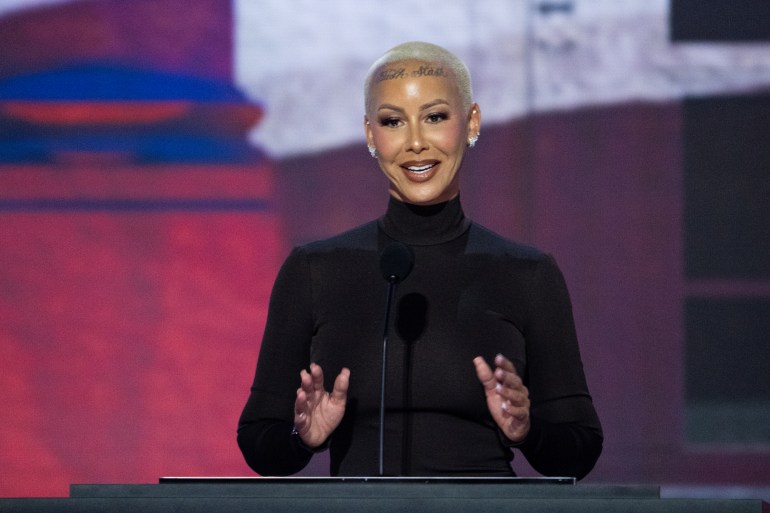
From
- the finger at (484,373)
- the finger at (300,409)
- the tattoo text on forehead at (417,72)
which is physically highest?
the tattoo text on forehead at (417,72)

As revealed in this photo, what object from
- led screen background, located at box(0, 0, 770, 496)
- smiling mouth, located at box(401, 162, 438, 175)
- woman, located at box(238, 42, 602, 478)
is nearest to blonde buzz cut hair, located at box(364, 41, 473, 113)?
woman, located at box(238, 42, 602, 478)

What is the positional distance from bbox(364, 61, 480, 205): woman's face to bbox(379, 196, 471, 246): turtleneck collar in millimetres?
18

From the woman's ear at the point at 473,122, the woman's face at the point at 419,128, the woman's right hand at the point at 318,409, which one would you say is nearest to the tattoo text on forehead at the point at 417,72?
the woman's face at the point at 419,128

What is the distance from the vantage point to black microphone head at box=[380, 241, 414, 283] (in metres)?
1.56

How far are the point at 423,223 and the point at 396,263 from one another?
12.1 inches

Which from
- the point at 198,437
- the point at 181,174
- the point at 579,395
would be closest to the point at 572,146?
the point at 181,174

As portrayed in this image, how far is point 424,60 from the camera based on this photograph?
6.05 ft

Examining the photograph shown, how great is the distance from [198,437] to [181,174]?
70cm

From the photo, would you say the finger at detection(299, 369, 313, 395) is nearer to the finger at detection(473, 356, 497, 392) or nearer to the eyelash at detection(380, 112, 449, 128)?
the finger at detection(473, 356, 497, 392)

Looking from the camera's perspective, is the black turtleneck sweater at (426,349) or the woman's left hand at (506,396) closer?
the woman's left hand at (506,396)

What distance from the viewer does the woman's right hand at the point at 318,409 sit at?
4.84ft

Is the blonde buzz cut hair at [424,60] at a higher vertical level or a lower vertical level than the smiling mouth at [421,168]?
higher

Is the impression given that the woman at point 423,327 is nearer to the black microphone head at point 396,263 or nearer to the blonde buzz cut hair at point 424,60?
the blonde buzz cut hair at point 424,60

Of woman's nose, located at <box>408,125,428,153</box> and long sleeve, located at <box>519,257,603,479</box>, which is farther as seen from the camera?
woman's nose, located at <box>408,125,428,153</box>
